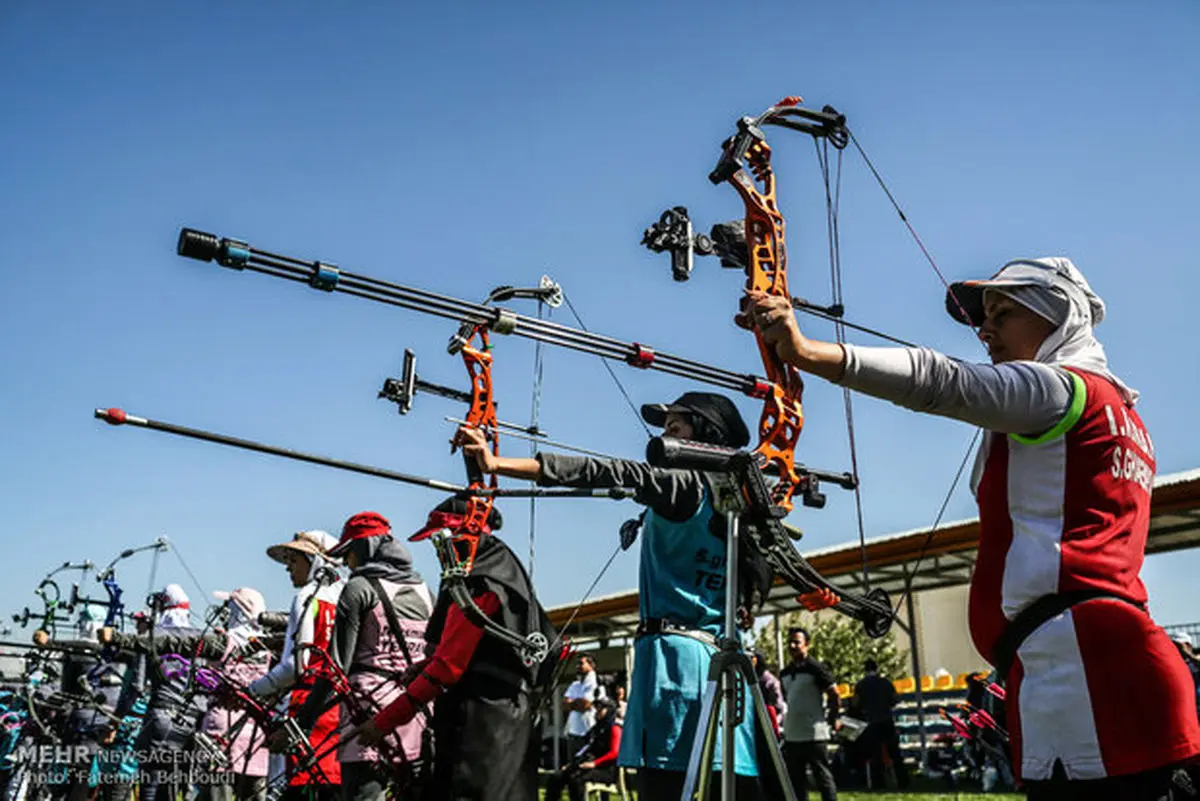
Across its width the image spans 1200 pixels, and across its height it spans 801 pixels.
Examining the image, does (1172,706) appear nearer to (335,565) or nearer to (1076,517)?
(1076,517)

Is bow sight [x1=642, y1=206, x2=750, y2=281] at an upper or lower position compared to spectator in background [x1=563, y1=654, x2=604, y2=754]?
upper

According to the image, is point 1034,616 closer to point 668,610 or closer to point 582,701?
point 668,610

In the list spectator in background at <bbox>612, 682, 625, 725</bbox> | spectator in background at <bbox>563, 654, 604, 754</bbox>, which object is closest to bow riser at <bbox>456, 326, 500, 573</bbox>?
spectator in background at <bbox>612, 682, 625, 725</bbox>

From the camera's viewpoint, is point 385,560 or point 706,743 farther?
point 385,560

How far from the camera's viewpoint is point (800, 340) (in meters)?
2.03

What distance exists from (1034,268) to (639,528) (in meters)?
1.92

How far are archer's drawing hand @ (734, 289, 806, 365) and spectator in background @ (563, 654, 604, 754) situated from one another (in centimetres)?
1045

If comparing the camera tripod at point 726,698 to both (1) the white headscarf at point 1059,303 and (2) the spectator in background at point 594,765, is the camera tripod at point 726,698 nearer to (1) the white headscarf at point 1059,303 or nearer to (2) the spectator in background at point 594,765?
(1) the white headscarf at point 1059,303

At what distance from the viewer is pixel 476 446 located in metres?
4.01

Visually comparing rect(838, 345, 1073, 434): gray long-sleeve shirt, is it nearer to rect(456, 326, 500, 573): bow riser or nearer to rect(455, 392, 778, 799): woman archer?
rect(455, 392, 778, 799): woman archer

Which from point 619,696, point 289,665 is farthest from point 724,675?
point 619,696

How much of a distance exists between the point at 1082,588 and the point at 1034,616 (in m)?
0.11

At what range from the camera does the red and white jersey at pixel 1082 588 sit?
1.94m

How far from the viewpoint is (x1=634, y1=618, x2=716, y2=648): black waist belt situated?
137 inches
